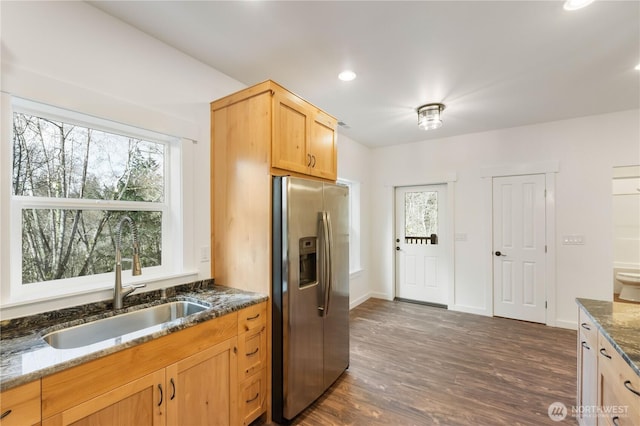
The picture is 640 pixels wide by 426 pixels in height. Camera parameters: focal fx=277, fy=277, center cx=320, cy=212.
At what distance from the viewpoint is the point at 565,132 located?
361cm

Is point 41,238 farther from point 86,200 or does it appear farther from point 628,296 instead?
point 628,296

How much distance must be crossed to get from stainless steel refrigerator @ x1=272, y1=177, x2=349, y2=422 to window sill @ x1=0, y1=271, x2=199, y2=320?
855 millimetres

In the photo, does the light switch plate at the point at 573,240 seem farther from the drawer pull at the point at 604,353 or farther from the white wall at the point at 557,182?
the drawer pull at the point at 604,353

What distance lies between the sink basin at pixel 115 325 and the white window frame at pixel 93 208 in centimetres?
21

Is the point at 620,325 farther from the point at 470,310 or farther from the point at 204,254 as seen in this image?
the point at 470,310

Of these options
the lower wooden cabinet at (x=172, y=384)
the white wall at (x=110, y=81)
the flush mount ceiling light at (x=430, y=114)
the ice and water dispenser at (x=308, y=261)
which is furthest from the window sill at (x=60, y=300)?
the flush mount ceiling light at (x=430, y=114)

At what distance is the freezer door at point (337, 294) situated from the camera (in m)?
2.30

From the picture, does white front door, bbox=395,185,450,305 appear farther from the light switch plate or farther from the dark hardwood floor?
the light switch plate

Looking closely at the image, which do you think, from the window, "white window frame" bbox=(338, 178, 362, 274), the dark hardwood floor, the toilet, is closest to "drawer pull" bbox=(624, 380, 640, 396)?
the dark hardwood floor

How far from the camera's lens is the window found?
5.00 ft


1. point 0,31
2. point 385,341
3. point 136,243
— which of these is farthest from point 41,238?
point 385,341

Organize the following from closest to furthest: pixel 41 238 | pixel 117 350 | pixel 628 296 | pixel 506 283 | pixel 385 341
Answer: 1. pixel 117 350
2. pixel 41 238
3. pixel 385 341
4. pixel 506 283
5. pixel 628 296

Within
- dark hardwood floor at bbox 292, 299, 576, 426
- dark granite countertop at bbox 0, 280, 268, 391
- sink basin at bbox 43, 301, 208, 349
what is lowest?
dark hardwood floor at bbox 292, 299, 576, 426

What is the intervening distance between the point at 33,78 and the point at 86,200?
68 centimetres
